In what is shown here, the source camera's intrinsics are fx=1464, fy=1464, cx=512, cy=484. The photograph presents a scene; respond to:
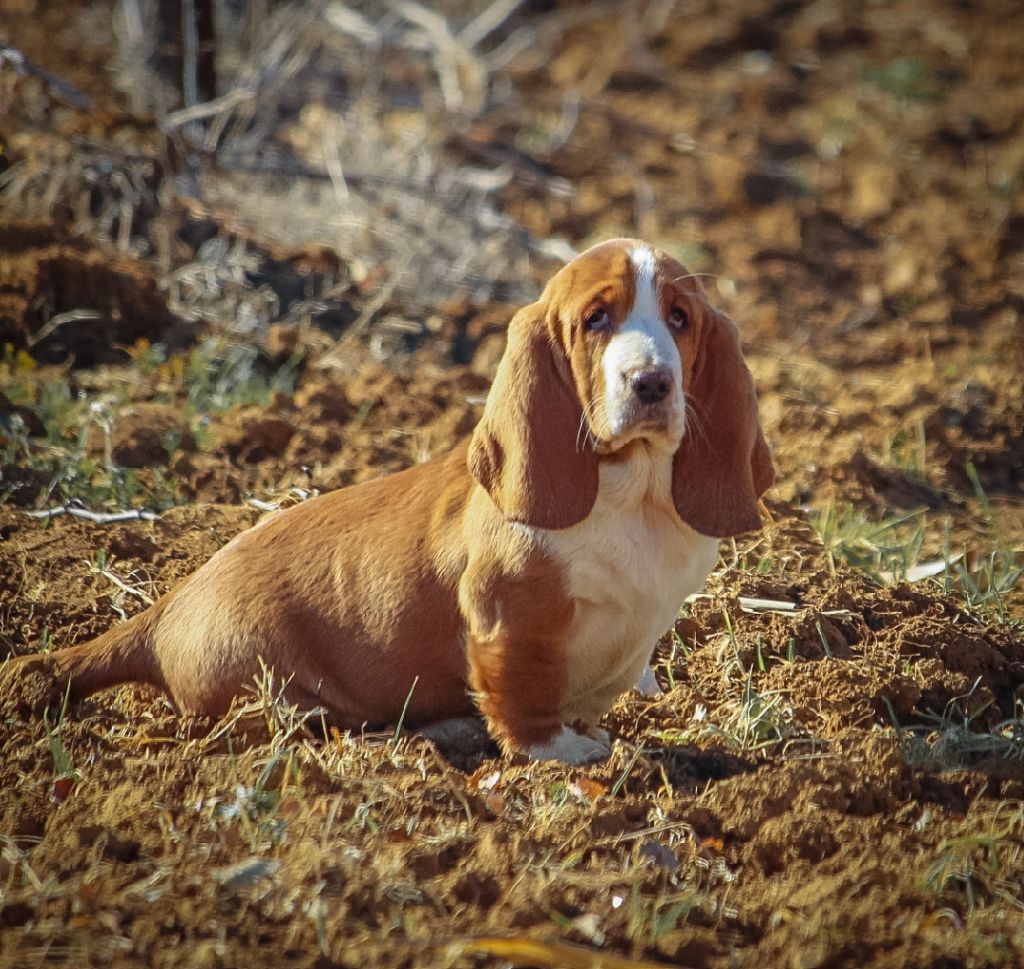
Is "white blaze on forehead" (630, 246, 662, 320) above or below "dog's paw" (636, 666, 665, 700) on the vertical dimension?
above

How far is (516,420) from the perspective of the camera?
149 inches

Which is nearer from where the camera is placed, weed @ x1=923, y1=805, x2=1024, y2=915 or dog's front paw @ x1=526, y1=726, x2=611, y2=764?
weed @ x1=923, y1=805, x2=1024, y2=915

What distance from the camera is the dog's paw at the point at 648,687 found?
434 cm

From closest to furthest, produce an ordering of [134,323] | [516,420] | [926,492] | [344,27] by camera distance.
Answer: [516,420]
[926,492]
[134,323]
[344,27]

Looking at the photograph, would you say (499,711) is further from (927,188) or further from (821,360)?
(927,188)

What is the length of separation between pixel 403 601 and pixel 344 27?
22.9 ft

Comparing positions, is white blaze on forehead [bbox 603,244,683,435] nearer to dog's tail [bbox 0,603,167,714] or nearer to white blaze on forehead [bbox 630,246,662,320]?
white blaze on forehead [bbox 630,246,662,320]

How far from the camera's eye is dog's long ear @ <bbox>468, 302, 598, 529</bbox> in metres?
3.69

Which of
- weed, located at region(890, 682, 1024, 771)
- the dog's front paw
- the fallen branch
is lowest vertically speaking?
weed, located at region(890, 682, 1024, 771)

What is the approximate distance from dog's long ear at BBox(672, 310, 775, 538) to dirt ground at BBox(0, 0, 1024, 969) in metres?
0.61

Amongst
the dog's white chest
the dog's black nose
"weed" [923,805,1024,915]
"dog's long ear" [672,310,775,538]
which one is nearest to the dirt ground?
"weed" [923,805,1024,915]

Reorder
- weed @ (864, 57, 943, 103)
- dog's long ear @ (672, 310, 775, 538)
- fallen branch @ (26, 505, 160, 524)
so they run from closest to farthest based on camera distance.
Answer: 1. dog's long ear @ (672, 310, 775, 538)
2. fallen branch @ (26, 505, 160, 524)
3. weed @ (864, 57, 943, 103)

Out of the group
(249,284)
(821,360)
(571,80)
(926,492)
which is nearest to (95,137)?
(249,284)

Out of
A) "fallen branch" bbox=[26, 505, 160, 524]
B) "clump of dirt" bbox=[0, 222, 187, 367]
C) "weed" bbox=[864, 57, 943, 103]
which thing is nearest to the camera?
"fallen branch" bbox=[26, 505, 160, 524]
